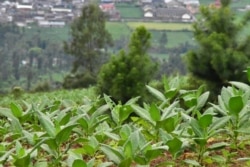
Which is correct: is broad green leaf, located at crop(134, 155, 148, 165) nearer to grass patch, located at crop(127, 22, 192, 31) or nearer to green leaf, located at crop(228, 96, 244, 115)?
green leaf, located at crop(228, 96, 244, 115)

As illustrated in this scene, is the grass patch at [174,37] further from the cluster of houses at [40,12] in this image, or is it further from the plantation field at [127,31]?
the cluster of houses at [40,12]

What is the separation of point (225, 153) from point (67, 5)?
158 feet

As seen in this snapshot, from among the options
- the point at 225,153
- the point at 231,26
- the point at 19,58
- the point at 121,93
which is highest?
the point at 225,153

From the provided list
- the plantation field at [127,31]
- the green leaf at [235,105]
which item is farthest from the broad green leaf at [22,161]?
the plantation field at [127,31]

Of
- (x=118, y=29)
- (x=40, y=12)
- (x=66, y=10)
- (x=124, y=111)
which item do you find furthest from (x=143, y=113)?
(x=66, y=10)

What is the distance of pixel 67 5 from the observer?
49.3 metres

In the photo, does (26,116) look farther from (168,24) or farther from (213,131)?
(168,24)

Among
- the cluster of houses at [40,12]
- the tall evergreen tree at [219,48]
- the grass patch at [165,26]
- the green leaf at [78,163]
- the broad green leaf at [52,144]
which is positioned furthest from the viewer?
the cluster of houses at [40,12]

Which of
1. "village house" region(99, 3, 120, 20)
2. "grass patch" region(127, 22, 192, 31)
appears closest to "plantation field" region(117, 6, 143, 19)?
"village house" region(99, 3, 120, 20)

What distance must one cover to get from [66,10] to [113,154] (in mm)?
47010

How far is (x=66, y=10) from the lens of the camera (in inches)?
1887

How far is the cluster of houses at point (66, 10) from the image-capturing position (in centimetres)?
4441

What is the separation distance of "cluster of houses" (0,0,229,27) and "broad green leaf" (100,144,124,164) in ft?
136

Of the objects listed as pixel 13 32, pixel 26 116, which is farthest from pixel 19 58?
pixel 26 116
